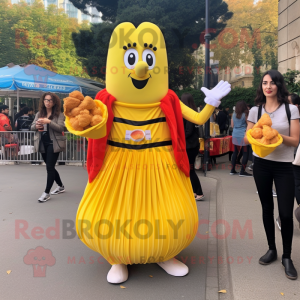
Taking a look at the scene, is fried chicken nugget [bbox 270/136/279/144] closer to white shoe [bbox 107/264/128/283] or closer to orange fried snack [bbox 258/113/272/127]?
orange fried snack [bbox 258/113/272/127]

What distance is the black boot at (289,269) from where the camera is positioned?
10.1ft

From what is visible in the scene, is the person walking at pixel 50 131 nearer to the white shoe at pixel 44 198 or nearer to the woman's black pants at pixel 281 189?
the white shoe at pixel 44 198

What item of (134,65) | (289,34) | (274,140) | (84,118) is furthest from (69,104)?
(289,34)

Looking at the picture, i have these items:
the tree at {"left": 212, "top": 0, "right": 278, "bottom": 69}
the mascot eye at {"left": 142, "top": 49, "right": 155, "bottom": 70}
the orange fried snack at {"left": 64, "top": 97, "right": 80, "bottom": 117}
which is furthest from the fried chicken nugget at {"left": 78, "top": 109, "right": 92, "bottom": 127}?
the tree at {"left": 212, "top": 0, "right": 278, "bottom": 69}

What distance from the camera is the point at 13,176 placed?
8852mm

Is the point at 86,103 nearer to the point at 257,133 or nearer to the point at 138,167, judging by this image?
the point at 138,167

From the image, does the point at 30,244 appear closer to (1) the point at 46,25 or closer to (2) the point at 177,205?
(2) the point at 177,205

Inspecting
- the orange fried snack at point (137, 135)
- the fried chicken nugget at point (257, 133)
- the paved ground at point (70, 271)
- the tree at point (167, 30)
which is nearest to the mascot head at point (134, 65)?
the orange fried snack at point (137, 135)

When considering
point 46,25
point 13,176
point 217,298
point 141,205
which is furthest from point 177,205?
point 46,25

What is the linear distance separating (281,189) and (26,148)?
915 centimetres

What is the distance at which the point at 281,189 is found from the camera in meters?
3.15

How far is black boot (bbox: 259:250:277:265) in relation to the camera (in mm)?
3396

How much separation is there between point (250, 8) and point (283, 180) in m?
34.3

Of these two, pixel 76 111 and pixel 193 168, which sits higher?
pixel 76 111
